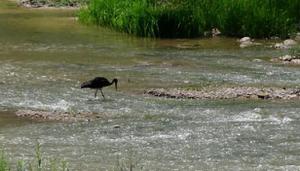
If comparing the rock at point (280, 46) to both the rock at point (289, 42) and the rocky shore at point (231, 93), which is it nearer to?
the rock at point (289, 42)

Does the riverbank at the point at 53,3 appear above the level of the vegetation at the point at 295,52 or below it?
below

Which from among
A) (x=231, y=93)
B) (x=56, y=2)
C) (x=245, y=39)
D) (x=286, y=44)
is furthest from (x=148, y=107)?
(x=56, y=2)

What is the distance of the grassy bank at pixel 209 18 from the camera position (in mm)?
21891

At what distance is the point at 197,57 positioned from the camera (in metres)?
18.4

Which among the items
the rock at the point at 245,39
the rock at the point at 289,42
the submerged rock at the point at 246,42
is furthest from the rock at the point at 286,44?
the rock at the point at 245,39

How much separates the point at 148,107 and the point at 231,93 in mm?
1756

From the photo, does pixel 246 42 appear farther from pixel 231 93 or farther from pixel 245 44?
pixel 231 93

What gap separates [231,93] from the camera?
43.8 feet

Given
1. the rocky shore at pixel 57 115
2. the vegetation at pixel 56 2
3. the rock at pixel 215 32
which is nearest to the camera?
the rocky shore at pixel 57 115

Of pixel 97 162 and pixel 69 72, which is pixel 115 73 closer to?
pixel 69 72

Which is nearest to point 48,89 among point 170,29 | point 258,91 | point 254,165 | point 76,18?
point 258,91

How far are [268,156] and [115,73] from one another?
7.37 meters

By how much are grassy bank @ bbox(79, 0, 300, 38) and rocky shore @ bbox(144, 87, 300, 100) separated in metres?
8.38

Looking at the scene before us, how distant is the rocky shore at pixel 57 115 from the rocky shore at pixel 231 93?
205 cm
